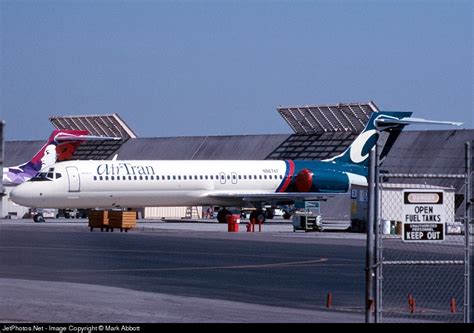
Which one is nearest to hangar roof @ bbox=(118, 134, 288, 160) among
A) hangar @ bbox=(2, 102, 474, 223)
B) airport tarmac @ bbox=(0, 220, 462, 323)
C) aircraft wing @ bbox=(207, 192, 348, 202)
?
hangar @ bbox=(2, 102, 474, 223)

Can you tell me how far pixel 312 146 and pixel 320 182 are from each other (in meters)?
17.6

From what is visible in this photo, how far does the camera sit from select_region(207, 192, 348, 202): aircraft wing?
6044cm

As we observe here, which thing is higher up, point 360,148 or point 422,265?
point 360,148

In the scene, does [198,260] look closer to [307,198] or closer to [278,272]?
[278,272]

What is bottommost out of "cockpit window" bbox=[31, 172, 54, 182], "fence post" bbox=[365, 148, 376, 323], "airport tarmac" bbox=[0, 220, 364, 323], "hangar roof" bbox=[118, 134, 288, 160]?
"airport tarmac" bbox=[0, 220, 364, 323]

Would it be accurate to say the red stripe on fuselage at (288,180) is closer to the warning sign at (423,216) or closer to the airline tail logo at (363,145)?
the airline tail logo at (363,145)

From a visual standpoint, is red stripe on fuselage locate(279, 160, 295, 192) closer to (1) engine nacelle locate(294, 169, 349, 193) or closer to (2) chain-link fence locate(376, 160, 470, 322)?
(1) engine nacelle locate(294, 169, 349, 193)

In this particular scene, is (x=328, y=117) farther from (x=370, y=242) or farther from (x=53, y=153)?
(x=370, y=242)

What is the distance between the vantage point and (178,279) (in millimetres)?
23500

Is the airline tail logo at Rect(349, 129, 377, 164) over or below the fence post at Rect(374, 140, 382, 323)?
over

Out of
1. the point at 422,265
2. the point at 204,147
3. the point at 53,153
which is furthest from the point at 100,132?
the point at 422,265

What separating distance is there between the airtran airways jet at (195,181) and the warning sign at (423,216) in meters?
41.8

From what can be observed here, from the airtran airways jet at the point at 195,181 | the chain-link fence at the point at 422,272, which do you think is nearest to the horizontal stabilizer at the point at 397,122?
the airtran airways jet at the point at 195,181
